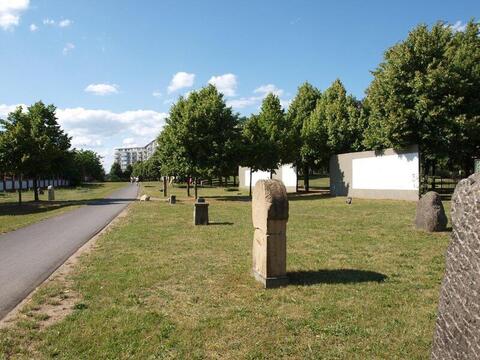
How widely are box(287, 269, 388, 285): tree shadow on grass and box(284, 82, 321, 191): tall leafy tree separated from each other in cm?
2783

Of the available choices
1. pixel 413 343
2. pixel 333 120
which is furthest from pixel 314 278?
pixel 333 120

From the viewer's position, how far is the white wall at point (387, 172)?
25375 mm

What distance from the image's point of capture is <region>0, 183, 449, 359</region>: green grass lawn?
4.74 m

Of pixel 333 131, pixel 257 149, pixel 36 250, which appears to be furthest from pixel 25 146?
pixel 333 131

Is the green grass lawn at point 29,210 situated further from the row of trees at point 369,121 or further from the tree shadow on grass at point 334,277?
the tree shadow on grass at point 334,277

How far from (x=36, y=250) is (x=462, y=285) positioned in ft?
36.7

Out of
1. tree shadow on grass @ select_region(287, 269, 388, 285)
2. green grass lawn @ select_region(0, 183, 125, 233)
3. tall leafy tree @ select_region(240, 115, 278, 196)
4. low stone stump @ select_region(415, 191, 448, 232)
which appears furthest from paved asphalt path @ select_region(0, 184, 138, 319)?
tall leafy tree @ select_region(240, 115, 278, 196)

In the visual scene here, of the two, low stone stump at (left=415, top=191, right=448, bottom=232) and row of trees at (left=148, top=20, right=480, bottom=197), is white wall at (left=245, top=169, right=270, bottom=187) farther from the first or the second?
low stone stump at (left=415, top=191, right=448, bottom=232)

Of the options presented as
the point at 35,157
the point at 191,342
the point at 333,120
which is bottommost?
the point at 191,342

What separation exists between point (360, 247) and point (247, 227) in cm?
498

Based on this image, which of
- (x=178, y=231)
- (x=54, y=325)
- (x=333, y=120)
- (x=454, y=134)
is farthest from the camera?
(x=333, y=120)

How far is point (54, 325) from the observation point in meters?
5.47

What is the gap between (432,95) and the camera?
24438 mm

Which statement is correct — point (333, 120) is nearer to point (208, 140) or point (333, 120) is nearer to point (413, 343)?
point (208, 140)
